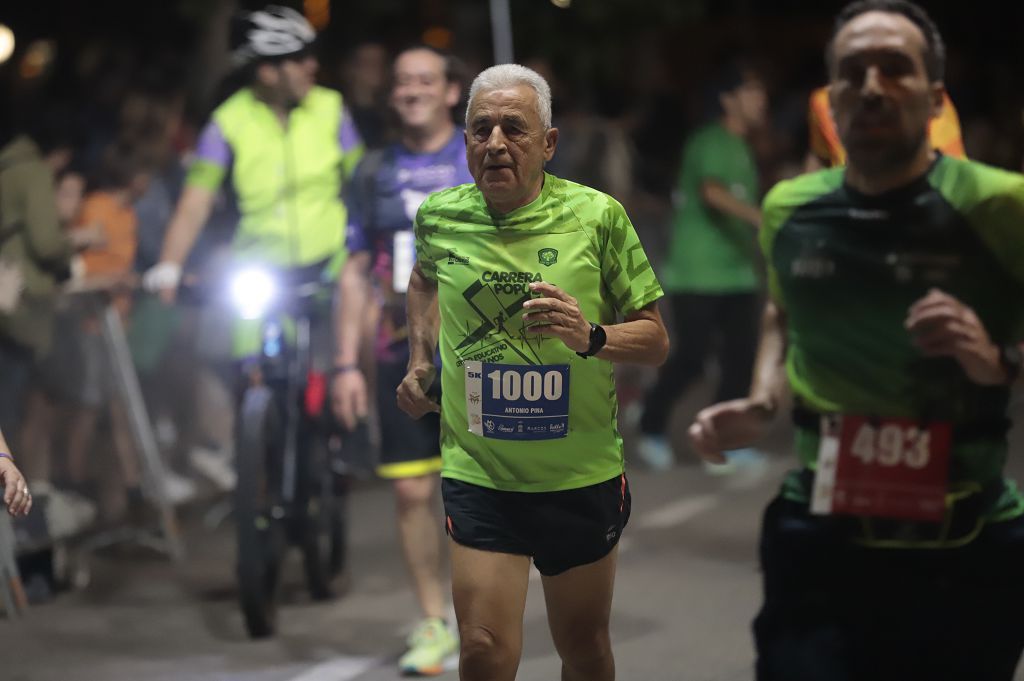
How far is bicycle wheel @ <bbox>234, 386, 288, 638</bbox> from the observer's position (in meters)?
6.86

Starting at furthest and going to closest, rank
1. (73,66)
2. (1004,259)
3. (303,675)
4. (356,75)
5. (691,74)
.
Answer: (691,74), (73,66), (356,75), (303,675), (1004,259)

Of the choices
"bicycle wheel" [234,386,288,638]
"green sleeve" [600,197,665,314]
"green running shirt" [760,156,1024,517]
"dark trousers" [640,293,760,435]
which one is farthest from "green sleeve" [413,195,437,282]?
"dark trousers" [640,293,760,435]

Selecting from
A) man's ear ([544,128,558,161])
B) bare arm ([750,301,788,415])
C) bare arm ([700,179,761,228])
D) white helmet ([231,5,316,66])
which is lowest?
bare arm ([700,179,761,228])

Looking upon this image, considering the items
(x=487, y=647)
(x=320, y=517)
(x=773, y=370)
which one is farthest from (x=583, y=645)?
(x=320, y=517)

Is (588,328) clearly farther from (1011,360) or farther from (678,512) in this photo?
(678,512)

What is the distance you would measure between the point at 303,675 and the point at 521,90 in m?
2.82

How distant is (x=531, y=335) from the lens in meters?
4.44

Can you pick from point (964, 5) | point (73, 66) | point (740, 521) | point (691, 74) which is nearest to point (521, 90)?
point (740, 521)

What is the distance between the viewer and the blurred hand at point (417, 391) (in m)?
4.63

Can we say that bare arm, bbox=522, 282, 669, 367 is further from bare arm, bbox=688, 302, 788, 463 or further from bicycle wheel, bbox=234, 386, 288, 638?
bicycle wheel, bbox=234, 386, 288, 638

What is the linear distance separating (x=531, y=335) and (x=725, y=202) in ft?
22.2

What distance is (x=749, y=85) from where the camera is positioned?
1115cm

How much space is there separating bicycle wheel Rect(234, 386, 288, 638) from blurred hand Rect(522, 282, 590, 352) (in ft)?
9.61

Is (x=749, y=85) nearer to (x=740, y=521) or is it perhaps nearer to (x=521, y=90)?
(x=740, y=521)
